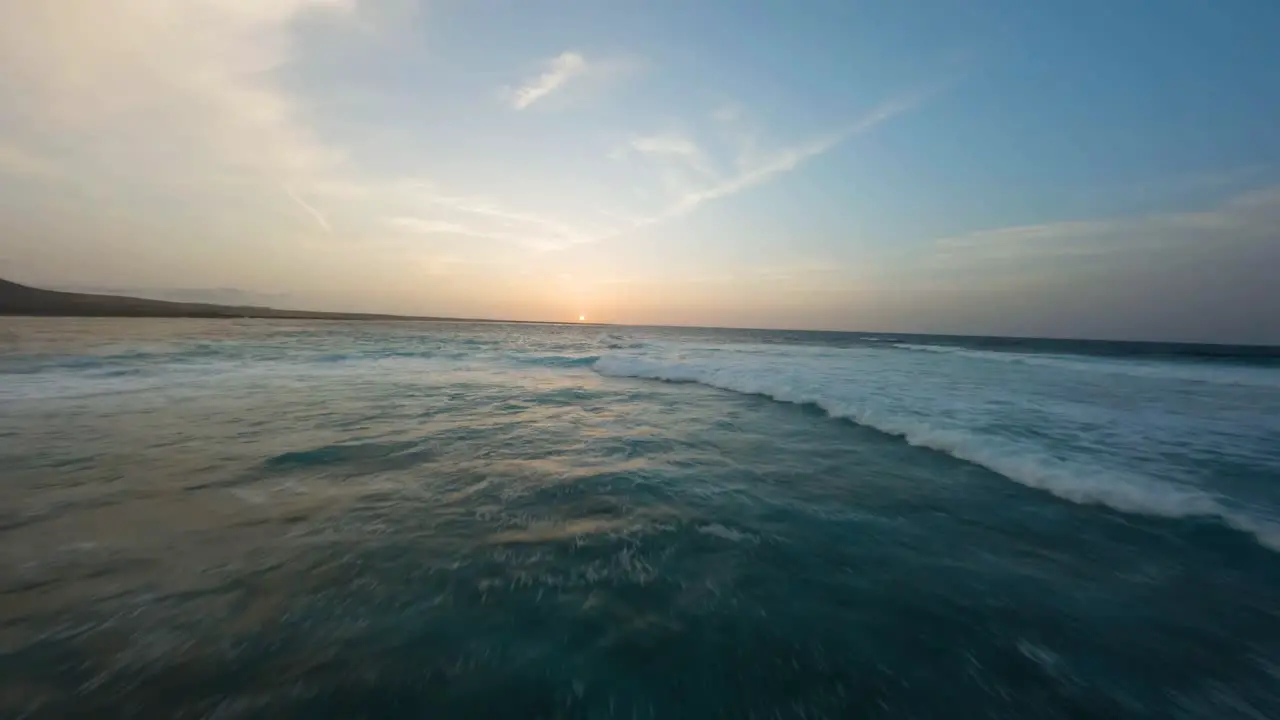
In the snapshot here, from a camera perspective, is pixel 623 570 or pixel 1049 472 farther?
pixel 1049 472

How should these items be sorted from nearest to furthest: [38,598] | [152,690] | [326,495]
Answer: [152,690] → [38,598] → [326,495]

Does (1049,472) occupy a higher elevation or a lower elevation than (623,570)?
higher

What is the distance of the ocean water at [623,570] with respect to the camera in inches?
123

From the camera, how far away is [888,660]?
345 centimetres

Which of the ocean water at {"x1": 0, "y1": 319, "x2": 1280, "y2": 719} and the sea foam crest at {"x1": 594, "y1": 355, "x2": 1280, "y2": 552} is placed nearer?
the ocean water at {"x1": 0, "y1": 319, "x2": 1280, "y2": 719}

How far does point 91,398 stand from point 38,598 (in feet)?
39.6

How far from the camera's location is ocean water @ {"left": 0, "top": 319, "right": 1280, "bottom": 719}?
10.2 ft

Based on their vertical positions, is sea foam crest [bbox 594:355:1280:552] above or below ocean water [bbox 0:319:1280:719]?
above

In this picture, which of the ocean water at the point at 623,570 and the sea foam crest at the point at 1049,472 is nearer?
the ocean water at the point at 623,570

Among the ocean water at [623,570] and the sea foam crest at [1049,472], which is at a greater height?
the sea foam crest at [1049,472]

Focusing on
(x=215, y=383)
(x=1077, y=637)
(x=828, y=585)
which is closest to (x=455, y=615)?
(x=828, y=585)

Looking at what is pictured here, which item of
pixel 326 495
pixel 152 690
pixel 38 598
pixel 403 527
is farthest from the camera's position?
pixel 326 495

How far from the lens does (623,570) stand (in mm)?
4566

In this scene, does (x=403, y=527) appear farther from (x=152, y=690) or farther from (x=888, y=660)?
(x=888, y=660)
